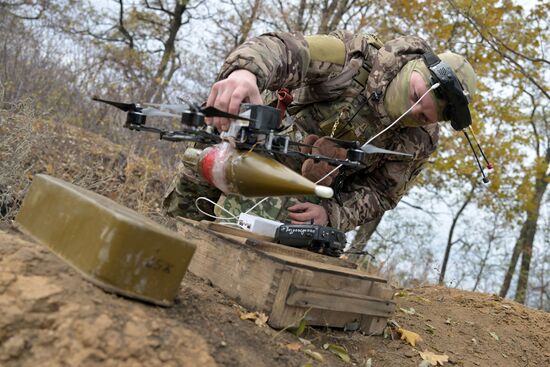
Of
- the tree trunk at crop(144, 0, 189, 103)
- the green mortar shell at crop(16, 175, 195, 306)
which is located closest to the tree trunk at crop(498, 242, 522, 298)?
the tree trunk at crop(144, 0, 189, 103)

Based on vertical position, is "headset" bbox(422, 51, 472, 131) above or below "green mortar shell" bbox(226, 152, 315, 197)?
above

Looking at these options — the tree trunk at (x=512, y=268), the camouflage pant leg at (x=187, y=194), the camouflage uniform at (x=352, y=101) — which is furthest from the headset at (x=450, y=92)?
the tree trunk at (x=512, y=268)

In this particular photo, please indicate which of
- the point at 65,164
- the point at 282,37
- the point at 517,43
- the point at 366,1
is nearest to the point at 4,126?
the point at 65,164

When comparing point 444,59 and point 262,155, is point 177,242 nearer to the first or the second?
point 262,155

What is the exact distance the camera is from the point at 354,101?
12.7 ft

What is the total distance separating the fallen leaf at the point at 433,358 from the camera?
9.37 ft

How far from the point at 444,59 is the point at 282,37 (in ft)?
3.74

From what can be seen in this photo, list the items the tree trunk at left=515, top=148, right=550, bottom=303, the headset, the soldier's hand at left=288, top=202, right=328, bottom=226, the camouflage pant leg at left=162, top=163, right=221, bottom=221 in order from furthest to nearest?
the tree trunk at left=515, top=148, right=550, bottom=303, the camouflage pant leg at left=162, top=163, right=221, bottom=221, the soldier's hand at left=288, top=202, right=328, bottom=226, the headset

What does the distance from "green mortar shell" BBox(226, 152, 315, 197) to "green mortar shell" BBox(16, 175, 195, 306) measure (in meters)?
0.54

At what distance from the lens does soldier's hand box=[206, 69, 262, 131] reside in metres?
2.58

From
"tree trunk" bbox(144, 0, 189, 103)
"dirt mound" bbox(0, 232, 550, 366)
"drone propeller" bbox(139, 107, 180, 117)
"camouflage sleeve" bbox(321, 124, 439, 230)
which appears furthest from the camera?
"tree trunk" bbox(144, 0, 189, 103)

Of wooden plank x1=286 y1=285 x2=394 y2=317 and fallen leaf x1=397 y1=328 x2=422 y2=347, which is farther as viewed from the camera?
fallen leaf x1=397 y1=328 x2=422 y2=347

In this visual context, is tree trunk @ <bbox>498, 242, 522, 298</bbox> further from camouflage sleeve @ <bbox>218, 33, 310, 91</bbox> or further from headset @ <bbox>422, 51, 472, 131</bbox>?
camouflage sleeve @ <bbox>218, 33, 310, 91</bbox>

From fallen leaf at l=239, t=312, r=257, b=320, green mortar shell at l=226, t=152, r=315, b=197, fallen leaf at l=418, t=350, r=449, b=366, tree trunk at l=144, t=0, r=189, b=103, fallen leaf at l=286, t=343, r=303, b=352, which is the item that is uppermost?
tree trunk at l=144, t=0, r=189, b=103
